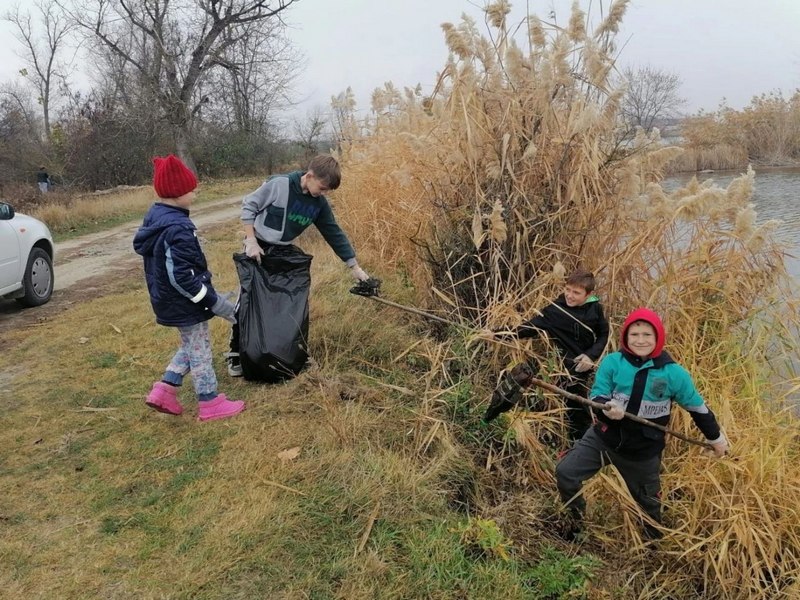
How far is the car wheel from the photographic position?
5.99 meters

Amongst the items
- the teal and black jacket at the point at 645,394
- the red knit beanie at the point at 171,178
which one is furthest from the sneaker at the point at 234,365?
the teal and black jacket at the point at 645,394

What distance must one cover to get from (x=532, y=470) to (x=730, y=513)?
1.00m

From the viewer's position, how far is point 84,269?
26.6ft

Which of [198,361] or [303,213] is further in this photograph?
[303,213]

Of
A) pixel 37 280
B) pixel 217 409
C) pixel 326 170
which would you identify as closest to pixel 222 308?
pixel 217 409

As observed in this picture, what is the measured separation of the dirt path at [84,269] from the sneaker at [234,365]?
223 cm

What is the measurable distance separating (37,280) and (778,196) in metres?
14.2

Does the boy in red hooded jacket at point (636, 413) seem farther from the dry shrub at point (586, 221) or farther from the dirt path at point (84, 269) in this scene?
the dirt path at point (84, 269)

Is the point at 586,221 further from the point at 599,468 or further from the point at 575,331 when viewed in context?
the point at 599,468

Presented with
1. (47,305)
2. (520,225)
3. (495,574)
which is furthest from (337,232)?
(47,305)

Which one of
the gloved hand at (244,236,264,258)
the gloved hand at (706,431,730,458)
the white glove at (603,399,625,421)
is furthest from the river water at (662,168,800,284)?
the gloved hand at (244,236,264,258)

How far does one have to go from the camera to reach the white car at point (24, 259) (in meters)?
5.52

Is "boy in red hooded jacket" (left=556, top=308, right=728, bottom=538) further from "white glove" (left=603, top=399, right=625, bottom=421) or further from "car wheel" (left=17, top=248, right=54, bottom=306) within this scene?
"car wheel" (left=17, top=248, right=54, bottom=306)

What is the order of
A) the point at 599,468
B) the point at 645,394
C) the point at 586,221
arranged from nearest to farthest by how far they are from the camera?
1. the point at 645,394
2. the point at 599,468
3. the point at 586,221
